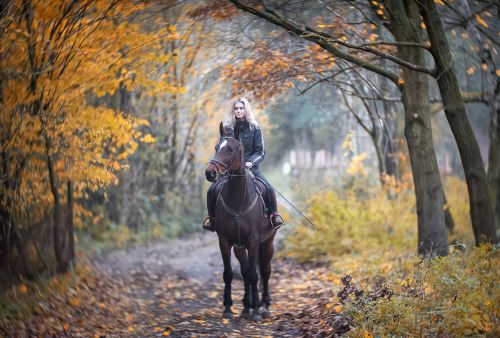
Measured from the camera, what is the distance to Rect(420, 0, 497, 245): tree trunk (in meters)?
8.48

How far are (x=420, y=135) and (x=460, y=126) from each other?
773mm

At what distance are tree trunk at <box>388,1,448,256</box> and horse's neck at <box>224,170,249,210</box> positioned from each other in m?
3.01

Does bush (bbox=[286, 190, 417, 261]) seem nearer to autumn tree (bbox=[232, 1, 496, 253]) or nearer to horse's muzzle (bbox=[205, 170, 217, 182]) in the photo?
autumn tree (bbox=[232, 1, 496, 253])

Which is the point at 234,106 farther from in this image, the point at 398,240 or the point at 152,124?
the point at 152,124

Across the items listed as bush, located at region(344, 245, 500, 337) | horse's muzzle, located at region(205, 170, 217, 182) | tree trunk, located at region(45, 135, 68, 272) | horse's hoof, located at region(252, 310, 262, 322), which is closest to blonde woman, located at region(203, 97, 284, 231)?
horse's muzzle, located at region(205, 170, 217, 182)

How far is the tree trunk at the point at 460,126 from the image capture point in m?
8.48

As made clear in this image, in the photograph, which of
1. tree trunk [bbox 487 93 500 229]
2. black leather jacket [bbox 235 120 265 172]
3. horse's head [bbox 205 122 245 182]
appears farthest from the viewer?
tree trunk [bbox 487 93 500 229]

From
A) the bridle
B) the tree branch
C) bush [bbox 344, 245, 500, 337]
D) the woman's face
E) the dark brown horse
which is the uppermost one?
the tree branch

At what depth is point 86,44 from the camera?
9.73m

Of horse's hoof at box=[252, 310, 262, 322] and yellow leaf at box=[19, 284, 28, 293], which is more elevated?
yellow leaf at box=[19, 284, 28, 293]

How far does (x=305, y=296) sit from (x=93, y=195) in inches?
300

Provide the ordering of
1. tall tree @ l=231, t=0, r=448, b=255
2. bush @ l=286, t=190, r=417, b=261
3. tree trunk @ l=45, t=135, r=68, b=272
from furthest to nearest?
bush @ l=286, t=190, r=417, b=261 → tree trunk @ l=45, t=135, r=68, b=272 → tall tree @ l=231, t=0, r=448, b=255

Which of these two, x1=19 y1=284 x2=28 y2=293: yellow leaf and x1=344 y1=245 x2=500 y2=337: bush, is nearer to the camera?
x1=344 y1=245 x2=500 y2=337: bush

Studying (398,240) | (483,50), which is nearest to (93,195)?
(398,240)
